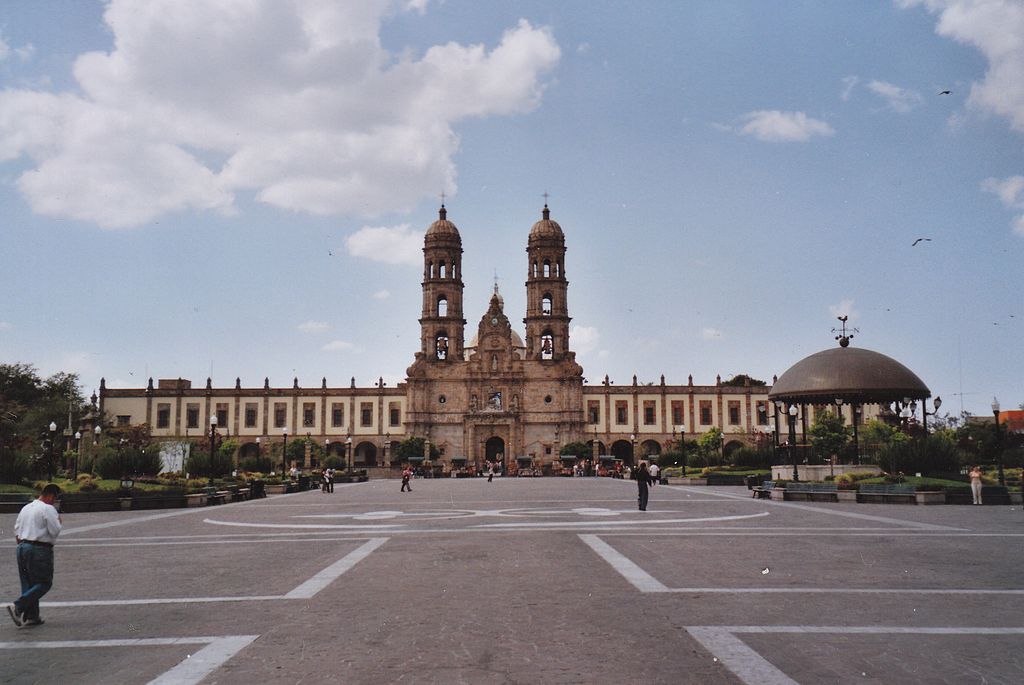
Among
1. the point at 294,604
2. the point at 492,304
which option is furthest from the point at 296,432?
the point at 294,604

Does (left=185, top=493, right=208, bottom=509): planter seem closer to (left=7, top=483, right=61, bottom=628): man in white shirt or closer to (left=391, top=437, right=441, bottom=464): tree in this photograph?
Result: (left=7, top=483, right=61, bottom=628): man in white shirt

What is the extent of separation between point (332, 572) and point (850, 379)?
2668 cm

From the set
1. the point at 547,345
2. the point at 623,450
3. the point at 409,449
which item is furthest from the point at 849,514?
the point at 623,450

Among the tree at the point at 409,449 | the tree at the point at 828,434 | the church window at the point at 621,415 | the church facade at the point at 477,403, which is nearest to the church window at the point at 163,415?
the church facade at the point at 477,403

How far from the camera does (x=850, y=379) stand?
109 feet

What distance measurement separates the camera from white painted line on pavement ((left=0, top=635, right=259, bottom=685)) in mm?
6133

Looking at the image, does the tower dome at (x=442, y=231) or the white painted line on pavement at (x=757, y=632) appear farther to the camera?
the tower dome at (x=442, y=231)

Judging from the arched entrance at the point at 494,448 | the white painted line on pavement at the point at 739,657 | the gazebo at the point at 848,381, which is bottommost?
the white painted line on pavement at the point at 739,657

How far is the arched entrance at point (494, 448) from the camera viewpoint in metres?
84.6

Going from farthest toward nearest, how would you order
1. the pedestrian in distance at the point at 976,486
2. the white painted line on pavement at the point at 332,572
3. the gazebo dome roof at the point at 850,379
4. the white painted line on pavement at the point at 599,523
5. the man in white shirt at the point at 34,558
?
the gazebo dome roof at the point at 850,379 < the pedestrian in distance at the point at 976,486 < the white painted line on pavement at the point at 599,523 < the white painted line on pavement at the point at 332,572 < the man in white shirt at the point at 34,558

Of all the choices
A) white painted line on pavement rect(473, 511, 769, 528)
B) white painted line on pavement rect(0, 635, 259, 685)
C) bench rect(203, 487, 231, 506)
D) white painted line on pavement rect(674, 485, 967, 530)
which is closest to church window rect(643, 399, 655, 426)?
white painted line on pavement rect(674, 485, 967, 530)

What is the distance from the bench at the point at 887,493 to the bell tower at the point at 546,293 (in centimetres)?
5928

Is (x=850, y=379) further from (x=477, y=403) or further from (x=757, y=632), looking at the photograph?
(x=477, y=403)

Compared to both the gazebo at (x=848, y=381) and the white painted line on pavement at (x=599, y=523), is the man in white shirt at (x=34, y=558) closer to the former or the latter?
the white painted line on pavement at (x=599, y=523)
